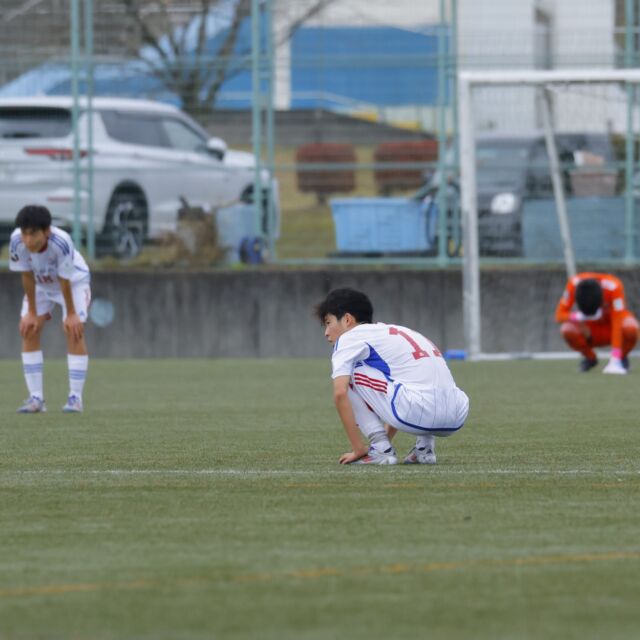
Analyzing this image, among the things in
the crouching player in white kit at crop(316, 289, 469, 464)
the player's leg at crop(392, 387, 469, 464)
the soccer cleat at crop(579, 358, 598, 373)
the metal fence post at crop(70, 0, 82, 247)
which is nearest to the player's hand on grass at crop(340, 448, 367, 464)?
the crouching player in white kit at crop(316, 289, 469, 464)

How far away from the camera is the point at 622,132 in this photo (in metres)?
19.9

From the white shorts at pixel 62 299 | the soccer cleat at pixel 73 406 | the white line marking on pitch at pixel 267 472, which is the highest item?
the white shorts at pixel 62 299

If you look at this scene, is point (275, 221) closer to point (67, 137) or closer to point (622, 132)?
point (67, 137)

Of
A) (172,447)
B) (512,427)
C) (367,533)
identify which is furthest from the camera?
(512,427)

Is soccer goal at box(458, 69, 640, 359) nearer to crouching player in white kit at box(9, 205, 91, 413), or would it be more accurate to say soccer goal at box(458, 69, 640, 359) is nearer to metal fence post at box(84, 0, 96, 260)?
metal fence post at box(84, 0, 96, 260)

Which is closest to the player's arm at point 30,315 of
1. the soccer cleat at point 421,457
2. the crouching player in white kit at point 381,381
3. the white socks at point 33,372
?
the white socks at point 33,372

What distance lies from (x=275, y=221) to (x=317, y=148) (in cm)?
100

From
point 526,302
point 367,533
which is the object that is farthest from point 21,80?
point 367,533

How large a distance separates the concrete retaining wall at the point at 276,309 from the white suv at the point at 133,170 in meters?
0.65

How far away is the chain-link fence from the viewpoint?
19.9 metres

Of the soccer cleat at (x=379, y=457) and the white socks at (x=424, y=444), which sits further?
the white socks at (x=424, y=444)

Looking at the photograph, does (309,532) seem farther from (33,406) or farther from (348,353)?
(33,406)

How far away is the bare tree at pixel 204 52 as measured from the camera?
20.0 metres

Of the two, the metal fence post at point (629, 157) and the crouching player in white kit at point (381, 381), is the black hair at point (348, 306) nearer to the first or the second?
the crouching player in white kit at point (381, 381)
